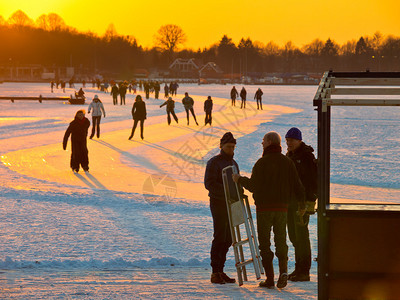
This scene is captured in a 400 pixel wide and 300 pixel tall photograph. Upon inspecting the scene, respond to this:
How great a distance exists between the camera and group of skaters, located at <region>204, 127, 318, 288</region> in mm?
5340

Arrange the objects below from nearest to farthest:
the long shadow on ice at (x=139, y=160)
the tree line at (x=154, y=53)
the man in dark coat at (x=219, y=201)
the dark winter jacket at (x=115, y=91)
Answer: the man in dark coat at (x=219, y=201)
the long shadow on ice at (x=139, y=160)
the dark winter jacket at (x=115, y=91)
the tree line at (x=154, y=53)

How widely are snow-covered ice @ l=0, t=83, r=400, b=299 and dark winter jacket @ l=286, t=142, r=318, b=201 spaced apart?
85cm

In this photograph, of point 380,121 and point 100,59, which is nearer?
point 380,121

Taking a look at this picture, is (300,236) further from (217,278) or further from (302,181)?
(217,278)

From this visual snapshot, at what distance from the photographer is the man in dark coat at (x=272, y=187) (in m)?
5.32

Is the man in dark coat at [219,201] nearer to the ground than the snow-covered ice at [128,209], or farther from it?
farther from it

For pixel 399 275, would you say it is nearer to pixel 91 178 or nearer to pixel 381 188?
pixel 381 188

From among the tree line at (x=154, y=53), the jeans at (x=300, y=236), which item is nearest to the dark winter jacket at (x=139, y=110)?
the jeans at (x=300, y=236)

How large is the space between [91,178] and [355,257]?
323 inches

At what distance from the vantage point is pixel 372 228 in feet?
15.2

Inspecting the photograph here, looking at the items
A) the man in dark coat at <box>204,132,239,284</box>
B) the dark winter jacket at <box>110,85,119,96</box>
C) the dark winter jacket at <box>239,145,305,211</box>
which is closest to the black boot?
the man in dark coat at <box>204,132,239,284</box>

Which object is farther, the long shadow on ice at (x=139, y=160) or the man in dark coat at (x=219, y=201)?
the long shadow on ice at (x=139, y=160)

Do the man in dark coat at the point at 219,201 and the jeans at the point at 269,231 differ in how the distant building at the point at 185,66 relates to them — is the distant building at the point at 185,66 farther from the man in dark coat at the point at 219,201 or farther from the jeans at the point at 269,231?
the jeans at the point at 269,231

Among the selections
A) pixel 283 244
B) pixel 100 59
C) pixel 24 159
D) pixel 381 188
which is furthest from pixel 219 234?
pixel 100 59
